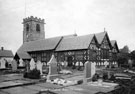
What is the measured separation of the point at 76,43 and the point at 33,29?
83.4ft

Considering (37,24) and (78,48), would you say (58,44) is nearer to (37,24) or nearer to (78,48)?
(78,48)

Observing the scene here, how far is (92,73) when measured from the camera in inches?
580

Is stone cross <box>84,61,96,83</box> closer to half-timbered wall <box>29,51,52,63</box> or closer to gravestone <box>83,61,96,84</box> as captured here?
gravestone <box>83,61,96,84</box>

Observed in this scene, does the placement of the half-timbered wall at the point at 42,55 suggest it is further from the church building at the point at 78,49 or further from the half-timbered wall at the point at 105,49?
the half-timbered wall at the point at 105,49

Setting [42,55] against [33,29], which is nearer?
[42,55]

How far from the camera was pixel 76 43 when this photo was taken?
33.5 m

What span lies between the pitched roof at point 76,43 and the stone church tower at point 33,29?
1912 centimetres

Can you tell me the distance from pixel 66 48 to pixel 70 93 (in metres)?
25.8

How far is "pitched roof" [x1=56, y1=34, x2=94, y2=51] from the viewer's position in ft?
103

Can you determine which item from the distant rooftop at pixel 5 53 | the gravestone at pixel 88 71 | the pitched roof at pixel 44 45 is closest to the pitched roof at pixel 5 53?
the distant rooftop at pixel 5 53

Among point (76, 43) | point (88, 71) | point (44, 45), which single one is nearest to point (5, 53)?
point (44, 45)

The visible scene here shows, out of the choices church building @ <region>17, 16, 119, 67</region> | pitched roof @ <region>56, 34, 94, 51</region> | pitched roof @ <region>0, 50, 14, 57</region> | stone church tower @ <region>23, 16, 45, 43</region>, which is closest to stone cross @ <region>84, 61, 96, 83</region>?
church building @ <region>17, 16, 119, 67</region>

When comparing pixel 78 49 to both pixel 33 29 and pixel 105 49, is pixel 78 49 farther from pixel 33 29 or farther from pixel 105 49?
pixel 33 29

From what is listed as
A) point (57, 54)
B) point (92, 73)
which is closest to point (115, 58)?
point (57, 54)
